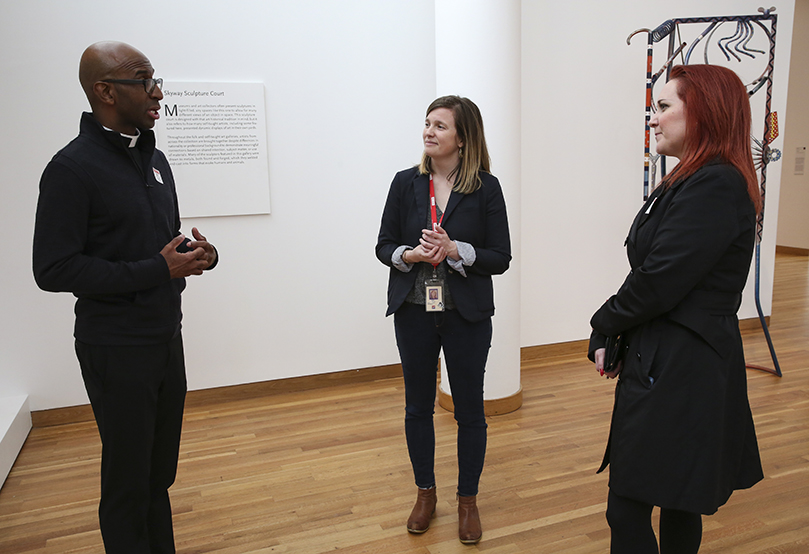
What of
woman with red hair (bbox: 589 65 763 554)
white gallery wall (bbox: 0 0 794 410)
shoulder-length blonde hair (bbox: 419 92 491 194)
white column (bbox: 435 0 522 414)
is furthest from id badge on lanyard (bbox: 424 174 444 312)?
white gallery wall (bbox: 0 0 794 410)

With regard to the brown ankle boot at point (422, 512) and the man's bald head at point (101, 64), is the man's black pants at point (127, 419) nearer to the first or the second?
the man's bald head at point (101, 64)

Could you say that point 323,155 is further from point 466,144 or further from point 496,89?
point 466,144

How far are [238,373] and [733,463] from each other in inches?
130

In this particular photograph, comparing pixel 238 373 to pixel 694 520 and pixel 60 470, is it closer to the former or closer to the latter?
pixel 60 470

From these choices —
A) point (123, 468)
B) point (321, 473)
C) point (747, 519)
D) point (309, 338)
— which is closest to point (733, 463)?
point (747, 519)

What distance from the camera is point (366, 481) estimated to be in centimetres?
310

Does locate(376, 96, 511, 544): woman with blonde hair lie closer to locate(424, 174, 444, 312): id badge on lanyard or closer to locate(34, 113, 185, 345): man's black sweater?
locate(424, 174, 444, 312): id badge on lanyard

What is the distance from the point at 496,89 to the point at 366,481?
234 centimetres

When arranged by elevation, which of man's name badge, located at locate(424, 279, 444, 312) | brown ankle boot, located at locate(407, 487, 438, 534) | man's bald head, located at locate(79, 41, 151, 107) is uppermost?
man's bald head, located at locate(79, 41, 151, 107)

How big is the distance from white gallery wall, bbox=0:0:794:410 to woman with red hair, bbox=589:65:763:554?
83.8 inches

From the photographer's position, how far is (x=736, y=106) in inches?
64.4

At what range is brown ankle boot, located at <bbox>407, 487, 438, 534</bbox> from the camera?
2.61 m

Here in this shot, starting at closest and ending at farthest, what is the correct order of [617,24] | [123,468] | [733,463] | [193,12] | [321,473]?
1. [733,463]
2. [123,468]
3. [321,473]
4. [193,12]
5. [617,24]

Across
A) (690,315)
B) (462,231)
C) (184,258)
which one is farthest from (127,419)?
(690,315)
